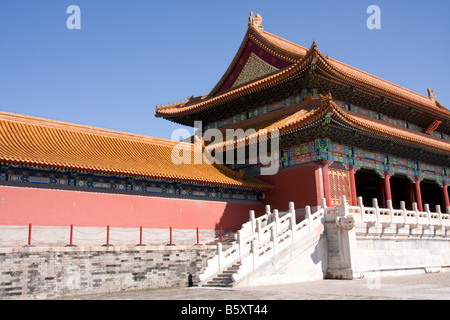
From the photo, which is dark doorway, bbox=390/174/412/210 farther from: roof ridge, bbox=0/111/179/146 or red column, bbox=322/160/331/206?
roof ridge, bbox=0/111/179/146

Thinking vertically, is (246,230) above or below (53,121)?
below

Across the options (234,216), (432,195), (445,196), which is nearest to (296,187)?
(234,216)

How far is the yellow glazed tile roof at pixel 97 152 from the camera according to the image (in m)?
15.9

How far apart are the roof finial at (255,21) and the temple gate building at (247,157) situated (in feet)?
0.37

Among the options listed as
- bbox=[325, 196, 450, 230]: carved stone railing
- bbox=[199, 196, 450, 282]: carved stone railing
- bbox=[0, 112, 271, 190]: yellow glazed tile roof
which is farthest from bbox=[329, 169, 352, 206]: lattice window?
bbox=[0, 112, 271, 190]: yellow glazed tile roof

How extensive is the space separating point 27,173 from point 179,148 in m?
8.33

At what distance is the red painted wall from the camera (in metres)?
15.0

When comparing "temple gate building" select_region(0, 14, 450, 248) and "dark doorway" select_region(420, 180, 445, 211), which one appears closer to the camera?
"temple gate building" select_region(0, 14, 450, 248)

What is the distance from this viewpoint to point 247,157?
885 inches

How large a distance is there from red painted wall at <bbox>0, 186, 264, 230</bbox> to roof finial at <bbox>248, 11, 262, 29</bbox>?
35.6 feet

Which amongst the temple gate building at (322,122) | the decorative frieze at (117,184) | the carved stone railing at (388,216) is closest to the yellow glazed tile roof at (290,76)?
the temple gate building at (322,122)
